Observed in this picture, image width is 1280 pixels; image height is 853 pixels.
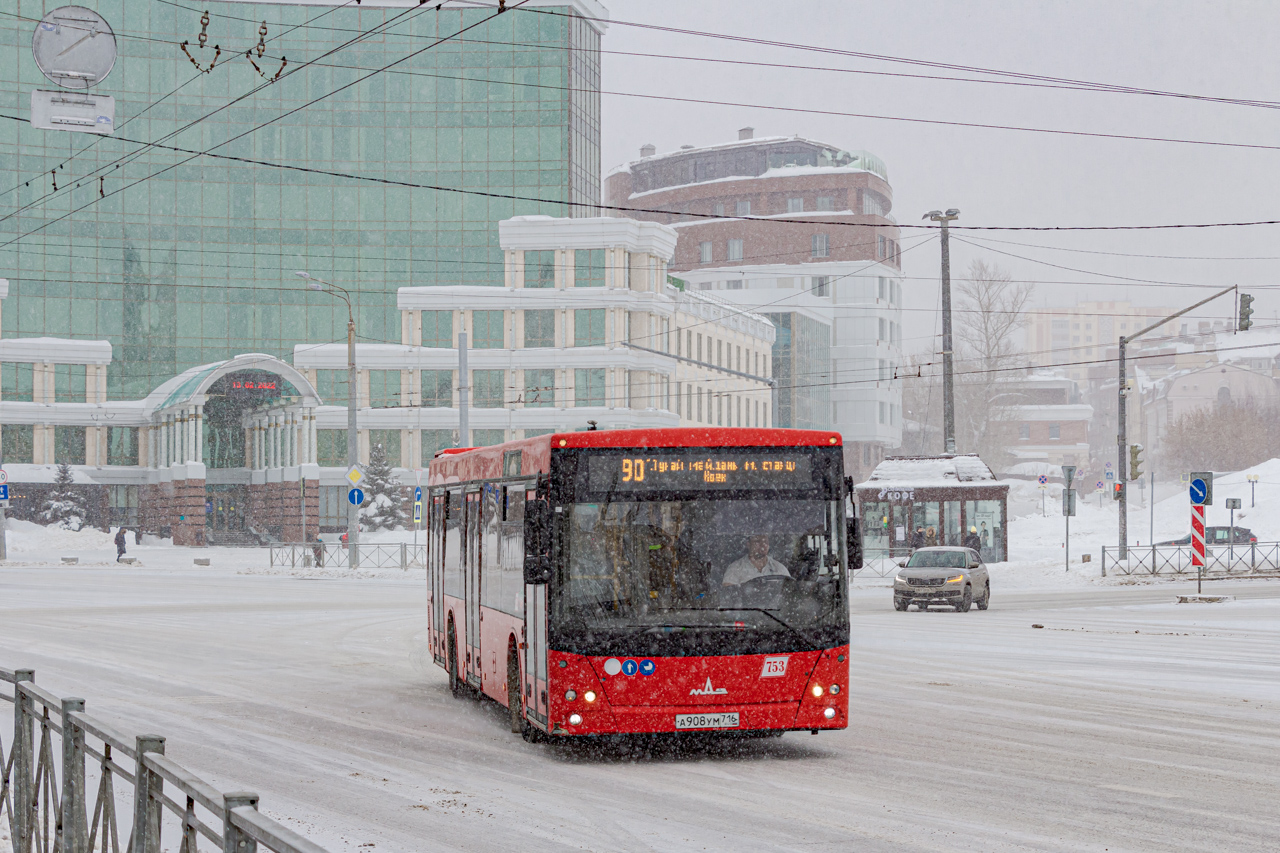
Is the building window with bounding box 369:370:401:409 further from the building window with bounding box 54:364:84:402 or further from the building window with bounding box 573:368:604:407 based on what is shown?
the building window with bounding box 54:364:84:402

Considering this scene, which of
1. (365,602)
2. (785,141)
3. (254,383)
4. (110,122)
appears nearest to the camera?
(110,122)

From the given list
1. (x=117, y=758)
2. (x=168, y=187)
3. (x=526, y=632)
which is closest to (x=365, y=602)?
(x=526, y=632)

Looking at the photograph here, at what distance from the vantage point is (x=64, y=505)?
79438 millimetres

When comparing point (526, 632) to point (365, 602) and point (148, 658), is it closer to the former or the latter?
point (148, 658)

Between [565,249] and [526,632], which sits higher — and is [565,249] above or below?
above

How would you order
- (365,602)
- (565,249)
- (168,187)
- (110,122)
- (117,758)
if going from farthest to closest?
(168,187)
(565,249)
(365,602)
(110,122)
(117,758)

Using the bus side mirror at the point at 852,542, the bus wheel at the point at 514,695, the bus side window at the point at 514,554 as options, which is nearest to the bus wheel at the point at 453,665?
the bus side window at the point at 514,554

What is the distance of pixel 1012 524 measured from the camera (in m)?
78.4

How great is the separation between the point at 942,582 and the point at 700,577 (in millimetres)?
23025

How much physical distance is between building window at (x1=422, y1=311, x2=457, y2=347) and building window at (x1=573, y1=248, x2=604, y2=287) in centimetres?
723

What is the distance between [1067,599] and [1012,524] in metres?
40.6

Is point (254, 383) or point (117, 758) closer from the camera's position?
point (117, 758)

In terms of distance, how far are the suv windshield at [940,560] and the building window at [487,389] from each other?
51231 millimetres

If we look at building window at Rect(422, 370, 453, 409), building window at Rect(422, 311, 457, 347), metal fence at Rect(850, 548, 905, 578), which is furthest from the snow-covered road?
building window at Rect(422, 311, 457, 347)
